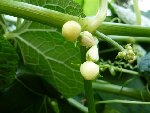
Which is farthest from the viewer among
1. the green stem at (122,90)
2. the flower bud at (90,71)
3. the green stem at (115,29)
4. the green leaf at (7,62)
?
the green stem at (122,90)

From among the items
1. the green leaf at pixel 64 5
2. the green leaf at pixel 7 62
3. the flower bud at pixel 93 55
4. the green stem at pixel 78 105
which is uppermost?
→ the green leaf at pixel 64 5

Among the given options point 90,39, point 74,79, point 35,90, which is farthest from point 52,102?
point 90,39

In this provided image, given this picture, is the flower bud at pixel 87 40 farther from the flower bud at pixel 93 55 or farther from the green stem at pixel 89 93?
the green stem at pixel 89 93

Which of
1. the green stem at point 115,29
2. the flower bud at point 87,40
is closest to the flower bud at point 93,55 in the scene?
the flower bud at point 87,40

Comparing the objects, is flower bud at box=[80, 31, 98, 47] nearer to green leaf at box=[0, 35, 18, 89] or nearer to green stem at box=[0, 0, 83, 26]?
green stem at box=[0, 0, 83, 26]

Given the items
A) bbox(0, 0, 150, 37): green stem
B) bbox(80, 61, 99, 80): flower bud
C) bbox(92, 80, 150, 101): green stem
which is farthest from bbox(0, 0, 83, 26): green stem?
bbox(92, 80, 150, 101): green stem

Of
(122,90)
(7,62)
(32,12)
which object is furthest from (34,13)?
(122,90)

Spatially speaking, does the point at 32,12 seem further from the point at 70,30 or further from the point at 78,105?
the point at 78,105

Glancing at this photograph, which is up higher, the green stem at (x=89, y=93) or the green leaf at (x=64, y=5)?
the green leaf at (x=64, y=5)

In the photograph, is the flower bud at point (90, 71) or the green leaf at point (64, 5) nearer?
the flower bud at point (90, 71)
